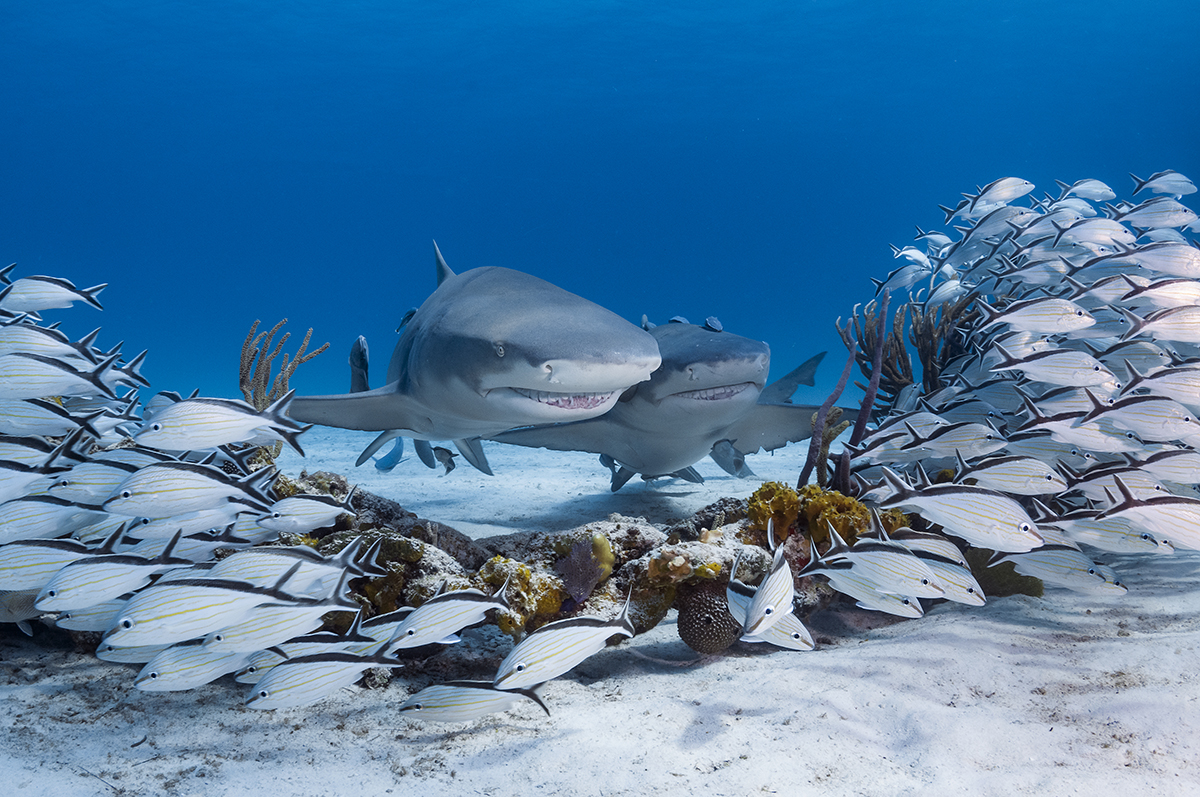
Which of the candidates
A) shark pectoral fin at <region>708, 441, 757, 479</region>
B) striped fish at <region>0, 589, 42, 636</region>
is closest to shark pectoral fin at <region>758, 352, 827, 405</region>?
shark pectoral fin at <region>708, 441, 757, 479</region>

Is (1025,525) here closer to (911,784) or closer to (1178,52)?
(911,784)

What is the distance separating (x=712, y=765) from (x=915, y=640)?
149 centimetres

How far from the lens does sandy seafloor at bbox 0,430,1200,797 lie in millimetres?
1955

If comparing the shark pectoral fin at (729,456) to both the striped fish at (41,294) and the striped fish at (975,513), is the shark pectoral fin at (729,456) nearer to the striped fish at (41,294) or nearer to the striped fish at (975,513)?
the striped fish at (975,513)

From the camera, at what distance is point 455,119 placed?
3720 inches

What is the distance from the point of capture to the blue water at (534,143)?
55.2 metres

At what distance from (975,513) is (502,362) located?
2.73 m

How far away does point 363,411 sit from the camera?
215 inches

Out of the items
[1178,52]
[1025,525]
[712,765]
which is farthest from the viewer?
[1178,52]

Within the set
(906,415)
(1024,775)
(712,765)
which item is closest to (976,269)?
(906,415)

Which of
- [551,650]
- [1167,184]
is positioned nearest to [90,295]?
[551,650]

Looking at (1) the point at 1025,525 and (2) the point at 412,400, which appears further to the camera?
(2) the point at 412,400

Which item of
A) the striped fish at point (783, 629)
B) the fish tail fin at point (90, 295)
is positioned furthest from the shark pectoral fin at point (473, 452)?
the striped fish at point (783, 629)

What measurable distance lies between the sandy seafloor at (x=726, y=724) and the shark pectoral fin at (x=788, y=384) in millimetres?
3147
